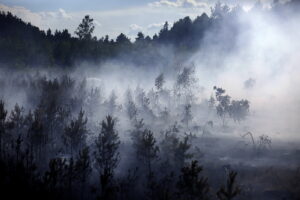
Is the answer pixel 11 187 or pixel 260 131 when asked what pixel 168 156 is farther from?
pixel 260 131

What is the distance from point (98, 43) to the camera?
348ft

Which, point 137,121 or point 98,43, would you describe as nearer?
point 137,121

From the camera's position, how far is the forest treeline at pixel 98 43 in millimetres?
82375

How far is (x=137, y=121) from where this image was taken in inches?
2458

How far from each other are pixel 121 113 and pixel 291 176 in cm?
3914

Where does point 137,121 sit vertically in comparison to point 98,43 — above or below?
below

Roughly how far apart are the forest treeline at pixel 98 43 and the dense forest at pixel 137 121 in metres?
0.38

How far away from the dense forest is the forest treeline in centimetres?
38

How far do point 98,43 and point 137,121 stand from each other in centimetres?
5207

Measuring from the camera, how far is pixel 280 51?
100500 mm

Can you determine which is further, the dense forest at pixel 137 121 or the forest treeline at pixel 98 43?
→ the forest treeline at pixel 98 43

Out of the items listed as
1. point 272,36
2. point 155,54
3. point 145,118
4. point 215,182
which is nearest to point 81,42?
point 155,54

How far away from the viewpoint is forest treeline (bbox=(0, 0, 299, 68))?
8238 cm

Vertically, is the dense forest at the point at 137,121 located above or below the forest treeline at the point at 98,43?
below
